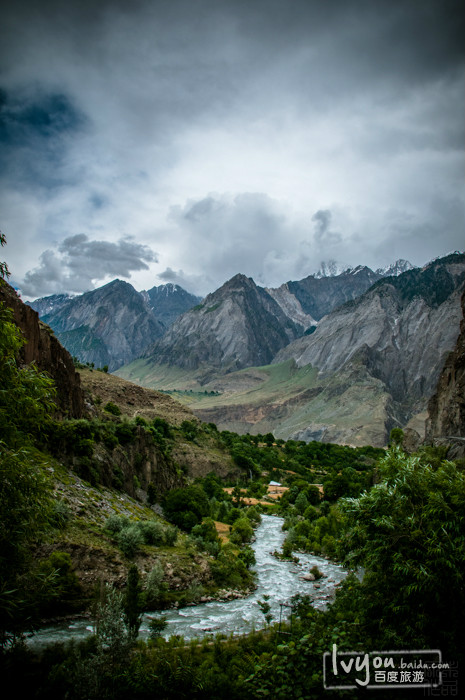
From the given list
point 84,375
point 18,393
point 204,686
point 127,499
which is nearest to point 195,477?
point 84,375

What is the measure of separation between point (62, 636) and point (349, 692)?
13680 millimetres

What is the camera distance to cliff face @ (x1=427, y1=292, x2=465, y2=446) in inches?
2945

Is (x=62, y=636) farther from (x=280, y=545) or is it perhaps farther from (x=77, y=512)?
(x=280, y=545)

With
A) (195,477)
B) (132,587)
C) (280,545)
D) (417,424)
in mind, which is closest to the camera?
(132,587)

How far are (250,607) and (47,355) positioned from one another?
88.1 feet

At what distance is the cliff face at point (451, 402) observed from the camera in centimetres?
7481

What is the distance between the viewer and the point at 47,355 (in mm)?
35312

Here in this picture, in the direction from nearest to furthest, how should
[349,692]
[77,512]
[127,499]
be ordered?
1. [349,692]
2. [77,512]
3. [127,499]

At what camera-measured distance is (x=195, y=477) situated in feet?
246

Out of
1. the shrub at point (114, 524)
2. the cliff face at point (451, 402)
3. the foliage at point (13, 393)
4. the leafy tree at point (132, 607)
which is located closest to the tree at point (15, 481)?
the foliage at point (13, 393)

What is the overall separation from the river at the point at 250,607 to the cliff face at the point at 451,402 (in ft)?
149

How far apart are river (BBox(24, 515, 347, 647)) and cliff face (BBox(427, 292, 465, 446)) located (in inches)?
1793

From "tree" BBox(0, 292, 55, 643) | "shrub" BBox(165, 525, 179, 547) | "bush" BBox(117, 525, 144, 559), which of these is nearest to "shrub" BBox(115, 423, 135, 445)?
"shrub" BBox(165, 525, 179, 547)

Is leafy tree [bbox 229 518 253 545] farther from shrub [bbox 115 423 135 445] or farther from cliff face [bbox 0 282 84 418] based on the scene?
cliff face [bbox 0 282 84 418]
